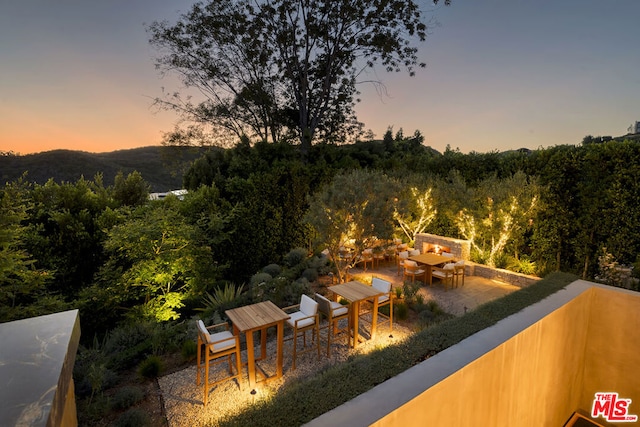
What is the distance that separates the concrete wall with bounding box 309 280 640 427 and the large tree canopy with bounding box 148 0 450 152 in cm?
1225

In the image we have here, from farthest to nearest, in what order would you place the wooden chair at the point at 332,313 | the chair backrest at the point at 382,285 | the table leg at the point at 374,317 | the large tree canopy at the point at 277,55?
1. the large tree canopy at the point at 277,55
2. the chair backrest at the point at 382,285
3. the table leg at the point at 374,317
4. the wooden chair at the point at 332,313

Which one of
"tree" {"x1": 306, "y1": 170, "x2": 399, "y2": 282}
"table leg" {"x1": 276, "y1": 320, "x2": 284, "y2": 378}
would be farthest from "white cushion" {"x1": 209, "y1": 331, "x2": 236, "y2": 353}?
"tree" {"x1": 306, "y1": 170, "x2": 399, "y2": 282}

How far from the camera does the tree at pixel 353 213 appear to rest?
775 cm

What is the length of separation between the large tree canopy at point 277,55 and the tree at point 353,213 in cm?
745

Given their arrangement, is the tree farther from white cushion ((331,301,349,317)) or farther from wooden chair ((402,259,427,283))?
white cushion ((331,301,349,317))

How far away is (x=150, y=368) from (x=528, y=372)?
18.5 feet

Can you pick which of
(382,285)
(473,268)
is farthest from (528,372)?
(473,268)

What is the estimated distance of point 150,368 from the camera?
15.7 ft

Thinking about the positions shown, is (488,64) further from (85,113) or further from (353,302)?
(85,113)

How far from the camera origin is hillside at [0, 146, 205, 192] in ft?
25.3

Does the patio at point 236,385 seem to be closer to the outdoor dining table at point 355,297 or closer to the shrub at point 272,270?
the outdoor dining table at point 355,297

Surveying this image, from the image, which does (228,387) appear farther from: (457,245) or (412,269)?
(457,245)

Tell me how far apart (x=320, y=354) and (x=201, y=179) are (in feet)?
28.1

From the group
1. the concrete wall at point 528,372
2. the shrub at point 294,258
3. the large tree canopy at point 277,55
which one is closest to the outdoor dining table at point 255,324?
the concrete wall at point 528,372
